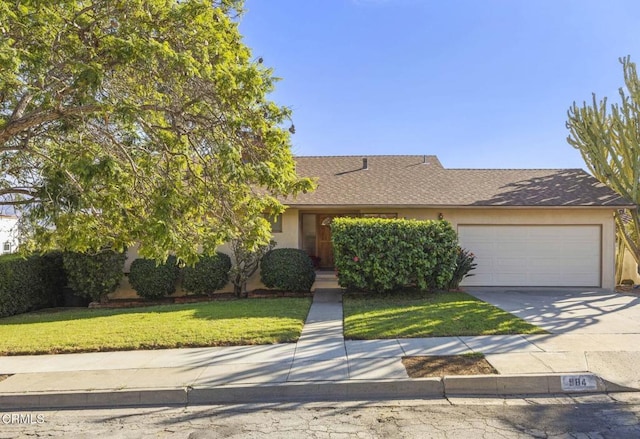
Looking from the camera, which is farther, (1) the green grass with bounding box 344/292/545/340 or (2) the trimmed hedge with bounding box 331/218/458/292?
(2) the trimmed hedge with bounding box 331/218/458/292

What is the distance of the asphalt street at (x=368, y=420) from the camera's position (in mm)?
4078

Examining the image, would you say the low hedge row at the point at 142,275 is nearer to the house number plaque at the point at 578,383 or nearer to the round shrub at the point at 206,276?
the round shrub at the point at 206,276

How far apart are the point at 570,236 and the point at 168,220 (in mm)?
12932

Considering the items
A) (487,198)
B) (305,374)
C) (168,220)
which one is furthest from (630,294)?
(168,220)

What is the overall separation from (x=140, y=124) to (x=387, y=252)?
6843 mm

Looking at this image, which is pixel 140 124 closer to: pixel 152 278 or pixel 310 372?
pixel 310 372

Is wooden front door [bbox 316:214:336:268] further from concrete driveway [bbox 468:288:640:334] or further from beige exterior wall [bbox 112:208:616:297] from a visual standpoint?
concrete driveway [bbox 468:288:640:334]

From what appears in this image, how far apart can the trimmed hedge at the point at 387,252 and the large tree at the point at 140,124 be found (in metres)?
3.95

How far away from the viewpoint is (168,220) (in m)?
5.43

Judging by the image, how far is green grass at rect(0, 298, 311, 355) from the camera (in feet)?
23.6

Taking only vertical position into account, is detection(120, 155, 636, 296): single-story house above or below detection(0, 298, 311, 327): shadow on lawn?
above

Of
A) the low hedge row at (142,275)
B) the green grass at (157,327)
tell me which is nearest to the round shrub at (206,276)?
the low hedge row at (142,275)

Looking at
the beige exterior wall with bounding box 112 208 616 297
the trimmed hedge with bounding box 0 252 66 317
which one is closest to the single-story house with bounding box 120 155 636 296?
the beige exterior wall with bounding box 112 208 616 297

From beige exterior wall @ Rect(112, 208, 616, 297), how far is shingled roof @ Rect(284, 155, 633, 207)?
0.36 m
